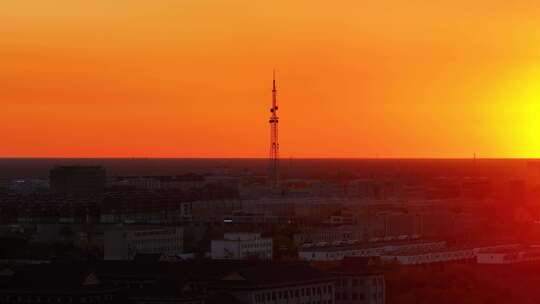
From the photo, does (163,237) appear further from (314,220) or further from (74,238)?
(314,220)

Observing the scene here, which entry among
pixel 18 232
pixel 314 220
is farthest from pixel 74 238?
pixel 314 220

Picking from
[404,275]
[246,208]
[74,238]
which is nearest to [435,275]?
[404,275]

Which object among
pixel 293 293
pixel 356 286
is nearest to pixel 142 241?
pixel 356 286

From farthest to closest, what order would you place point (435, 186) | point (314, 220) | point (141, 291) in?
point (435, 186)
point (314, 220)
point (141, 291)

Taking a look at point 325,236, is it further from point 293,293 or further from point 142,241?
point 293,293

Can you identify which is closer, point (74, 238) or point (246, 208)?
point (74, 238)

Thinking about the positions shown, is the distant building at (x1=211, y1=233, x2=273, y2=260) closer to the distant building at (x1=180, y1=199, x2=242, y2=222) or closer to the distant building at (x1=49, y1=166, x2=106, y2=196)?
the distant building at (x1=180, y1=199, x2=242, y2=222)

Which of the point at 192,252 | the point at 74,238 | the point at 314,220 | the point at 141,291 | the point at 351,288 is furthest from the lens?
the point at 314,220

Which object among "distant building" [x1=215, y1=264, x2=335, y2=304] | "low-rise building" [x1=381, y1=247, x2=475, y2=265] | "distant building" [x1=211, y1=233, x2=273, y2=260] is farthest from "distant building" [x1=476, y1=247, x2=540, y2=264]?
"distant building" [x1=215, y1=264, x2=335, y2=304]

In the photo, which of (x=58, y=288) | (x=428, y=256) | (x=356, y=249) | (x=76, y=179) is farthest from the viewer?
(x=76, y=179)
